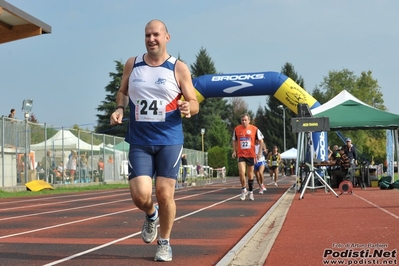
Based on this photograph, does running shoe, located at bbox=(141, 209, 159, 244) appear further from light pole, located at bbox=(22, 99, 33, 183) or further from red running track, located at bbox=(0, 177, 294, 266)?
light pole, located at bbox=(22, 99, 33, 183)

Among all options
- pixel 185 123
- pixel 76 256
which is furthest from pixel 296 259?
pixel 185 123

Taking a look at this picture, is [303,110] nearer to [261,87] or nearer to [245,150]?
[245,150]

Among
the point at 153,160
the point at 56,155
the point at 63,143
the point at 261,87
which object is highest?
the point at 261,87

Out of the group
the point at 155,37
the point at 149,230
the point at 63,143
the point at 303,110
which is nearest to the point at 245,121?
the point at 303,110

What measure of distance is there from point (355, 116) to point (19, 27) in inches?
418

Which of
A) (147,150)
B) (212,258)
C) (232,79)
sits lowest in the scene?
(212,258)

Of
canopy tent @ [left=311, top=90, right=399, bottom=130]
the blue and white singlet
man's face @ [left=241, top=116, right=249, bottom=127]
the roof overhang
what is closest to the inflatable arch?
canopy tent @ [left=311, top=90, right=399, bottom=130]

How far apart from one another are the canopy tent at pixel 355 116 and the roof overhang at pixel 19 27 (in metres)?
8.98

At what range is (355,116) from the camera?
23188mm

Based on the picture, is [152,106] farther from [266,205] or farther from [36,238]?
[266,205]

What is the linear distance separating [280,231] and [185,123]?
312 ft

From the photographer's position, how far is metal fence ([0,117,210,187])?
1113 inches

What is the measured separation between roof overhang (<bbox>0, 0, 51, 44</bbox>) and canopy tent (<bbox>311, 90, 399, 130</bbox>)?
29.5ft

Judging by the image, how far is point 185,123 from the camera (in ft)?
343
